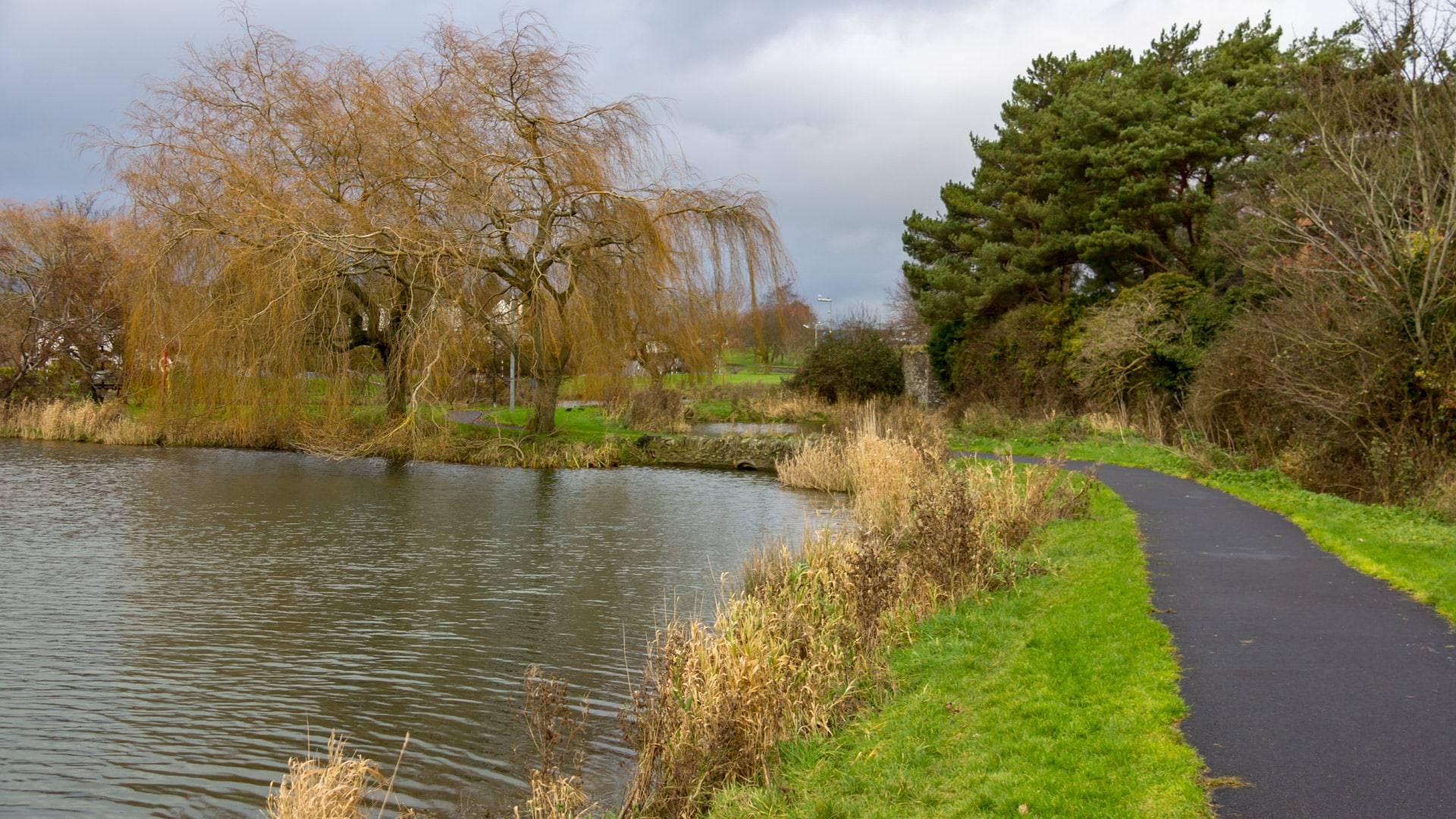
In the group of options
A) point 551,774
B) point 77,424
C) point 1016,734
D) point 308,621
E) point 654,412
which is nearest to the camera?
point 551,774

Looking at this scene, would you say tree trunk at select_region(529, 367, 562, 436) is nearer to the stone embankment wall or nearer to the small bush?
the stone embankment wall

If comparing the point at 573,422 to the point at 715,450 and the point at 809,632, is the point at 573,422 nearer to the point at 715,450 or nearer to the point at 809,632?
the point at 715,450

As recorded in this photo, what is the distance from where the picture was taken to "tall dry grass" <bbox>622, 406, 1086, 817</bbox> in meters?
5.49

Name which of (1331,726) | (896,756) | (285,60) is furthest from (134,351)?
(1331,726)

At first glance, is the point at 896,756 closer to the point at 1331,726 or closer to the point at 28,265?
the point at 1331,726

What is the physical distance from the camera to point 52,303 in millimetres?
31797

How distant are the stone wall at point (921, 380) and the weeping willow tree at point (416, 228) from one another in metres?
15.4

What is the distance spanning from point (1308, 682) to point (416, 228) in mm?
19058

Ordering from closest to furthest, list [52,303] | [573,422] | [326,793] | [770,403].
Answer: [326,793], [573,422], [52,303], [770,403]

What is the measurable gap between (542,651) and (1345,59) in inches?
706

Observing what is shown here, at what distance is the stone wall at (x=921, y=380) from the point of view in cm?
3591

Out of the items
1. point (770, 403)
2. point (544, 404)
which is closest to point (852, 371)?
point (770, 403)

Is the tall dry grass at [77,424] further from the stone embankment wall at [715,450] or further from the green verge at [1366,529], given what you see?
the green verge at [1366,529]

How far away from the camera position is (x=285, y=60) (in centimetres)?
2298
